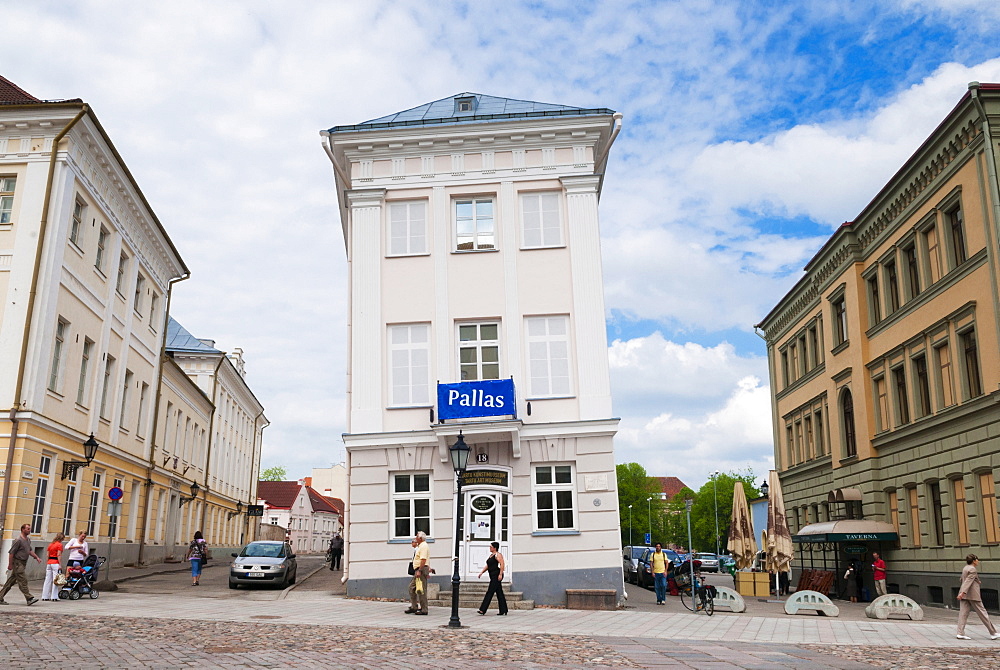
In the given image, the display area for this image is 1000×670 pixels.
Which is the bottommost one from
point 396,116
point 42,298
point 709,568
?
point 709,568

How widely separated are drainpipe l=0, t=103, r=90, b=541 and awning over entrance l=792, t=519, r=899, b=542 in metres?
23.4

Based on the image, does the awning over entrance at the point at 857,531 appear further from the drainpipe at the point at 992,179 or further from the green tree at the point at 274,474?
the green tree at the point at 274,474

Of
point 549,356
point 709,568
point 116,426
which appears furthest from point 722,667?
point 709,568

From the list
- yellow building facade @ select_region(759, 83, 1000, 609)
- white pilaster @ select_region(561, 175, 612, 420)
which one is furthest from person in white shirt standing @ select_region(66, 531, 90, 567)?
yellow building facade @ select_region(759, 83, 1000, 609)

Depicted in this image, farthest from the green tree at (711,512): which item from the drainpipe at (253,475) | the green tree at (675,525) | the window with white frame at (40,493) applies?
the window with white frame at (40,493)

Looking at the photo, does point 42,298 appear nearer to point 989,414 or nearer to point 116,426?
point 116,426

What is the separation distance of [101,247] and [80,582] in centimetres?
1192

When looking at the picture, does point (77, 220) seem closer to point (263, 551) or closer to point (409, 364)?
point (409, 364)

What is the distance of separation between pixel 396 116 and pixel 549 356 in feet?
28.3

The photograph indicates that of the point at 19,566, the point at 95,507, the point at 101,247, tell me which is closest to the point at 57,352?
the point at 101,247

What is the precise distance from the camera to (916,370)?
26453 mm

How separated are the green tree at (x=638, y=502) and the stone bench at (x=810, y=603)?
250ft

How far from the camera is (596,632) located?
15375 millimetres

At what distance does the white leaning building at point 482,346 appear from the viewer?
21.3 m
